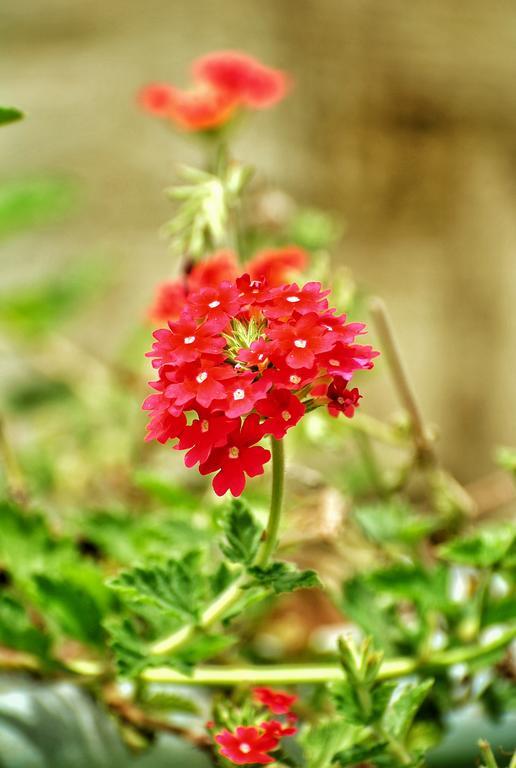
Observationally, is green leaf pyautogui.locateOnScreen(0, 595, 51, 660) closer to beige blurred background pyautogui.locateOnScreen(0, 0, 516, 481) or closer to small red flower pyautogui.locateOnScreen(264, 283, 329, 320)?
small red flower pyautogui.locateOnScreen(264, 283, 329, 320)

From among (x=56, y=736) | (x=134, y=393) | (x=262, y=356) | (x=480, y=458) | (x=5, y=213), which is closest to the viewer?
(x=262, y=356)

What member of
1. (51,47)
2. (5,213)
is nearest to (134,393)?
(5,213)

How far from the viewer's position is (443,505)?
29.4 inches

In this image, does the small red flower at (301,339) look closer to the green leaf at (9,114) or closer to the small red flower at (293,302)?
the small red flower at (293,302)

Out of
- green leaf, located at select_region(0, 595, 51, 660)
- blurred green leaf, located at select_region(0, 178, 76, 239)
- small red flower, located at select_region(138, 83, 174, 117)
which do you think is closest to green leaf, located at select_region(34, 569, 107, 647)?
green leaf, located at select_region(0, 595, 51, 660)

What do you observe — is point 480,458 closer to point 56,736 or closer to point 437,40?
A: point 437,40


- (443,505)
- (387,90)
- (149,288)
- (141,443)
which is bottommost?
(443,505)

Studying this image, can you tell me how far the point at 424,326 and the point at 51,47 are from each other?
0.84 m

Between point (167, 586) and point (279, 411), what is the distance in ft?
0.56

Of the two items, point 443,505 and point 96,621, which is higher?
point 443,505

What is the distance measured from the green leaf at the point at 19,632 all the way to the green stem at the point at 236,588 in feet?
0.29

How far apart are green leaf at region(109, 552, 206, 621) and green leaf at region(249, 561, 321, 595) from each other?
0.07 metres

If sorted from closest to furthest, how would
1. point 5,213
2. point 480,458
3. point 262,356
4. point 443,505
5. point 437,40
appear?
point 262,356 < point 443,505 < point 5,213 < point 437,40 < point 480,458

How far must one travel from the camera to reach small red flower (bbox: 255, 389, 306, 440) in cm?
41
